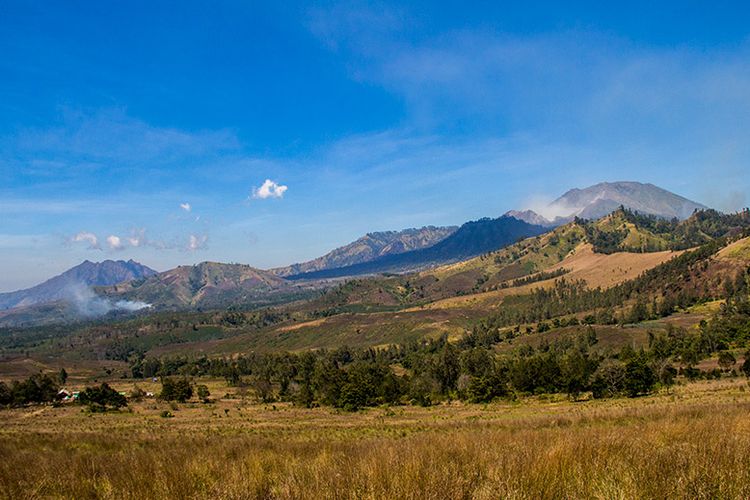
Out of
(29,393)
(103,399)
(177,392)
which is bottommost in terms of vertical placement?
(177,392)

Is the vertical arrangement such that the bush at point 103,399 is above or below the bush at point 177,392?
above

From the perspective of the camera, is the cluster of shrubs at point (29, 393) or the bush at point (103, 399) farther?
the cluster of shrubs at point (29, 393)

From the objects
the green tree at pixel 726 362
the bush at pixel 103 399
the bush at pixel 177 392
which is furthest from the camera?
the bush at pixel 177 392

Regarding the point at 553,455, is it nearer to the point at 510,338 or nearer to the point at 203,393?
the point at 203,393

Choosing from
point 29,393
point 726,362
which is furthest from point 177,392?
point 726,362

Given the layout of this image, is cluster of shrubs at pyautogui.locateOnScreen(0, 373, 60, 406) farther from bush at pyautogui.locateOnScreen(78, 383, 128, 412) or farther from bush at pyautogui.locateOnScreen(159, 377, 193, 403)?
bush at pyautogui.locateOnScreen(159, 377, 193, 403)

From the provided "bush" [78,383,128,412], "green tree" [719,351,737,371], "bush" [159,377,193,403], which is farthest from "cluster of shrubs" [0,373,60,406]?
"green tree" [719,351,737,371]

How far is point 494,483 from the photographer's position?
5.00m

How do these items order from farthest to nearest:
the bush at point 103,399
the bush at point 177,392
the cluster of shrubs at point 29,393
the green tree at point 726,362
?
the bush at point 177,392 < the cluster of shrubs at point 29,393 < the bush at point 103,399 < the green tree at point 726,362

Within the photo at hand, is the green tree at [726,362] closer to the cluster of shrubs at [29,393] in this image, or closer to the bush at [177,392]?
the bush at [177,392]

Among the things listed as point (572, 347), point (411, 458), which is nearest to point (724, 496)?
point (411, 458)

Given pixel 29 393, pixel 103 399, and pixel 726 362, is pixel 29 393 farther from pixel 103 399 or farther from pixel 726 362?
pixel 726 362

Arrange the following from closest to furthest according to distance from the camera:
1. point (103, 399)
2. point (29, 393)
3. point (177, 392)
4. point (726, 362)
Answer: point (726, 362) → point (103, 399) → point (29, 393) → point (177, 392)

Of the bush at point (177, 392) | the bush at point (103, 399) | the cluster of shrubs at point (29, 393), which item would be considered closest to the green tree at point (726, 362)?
the bush at point (177, 392)
